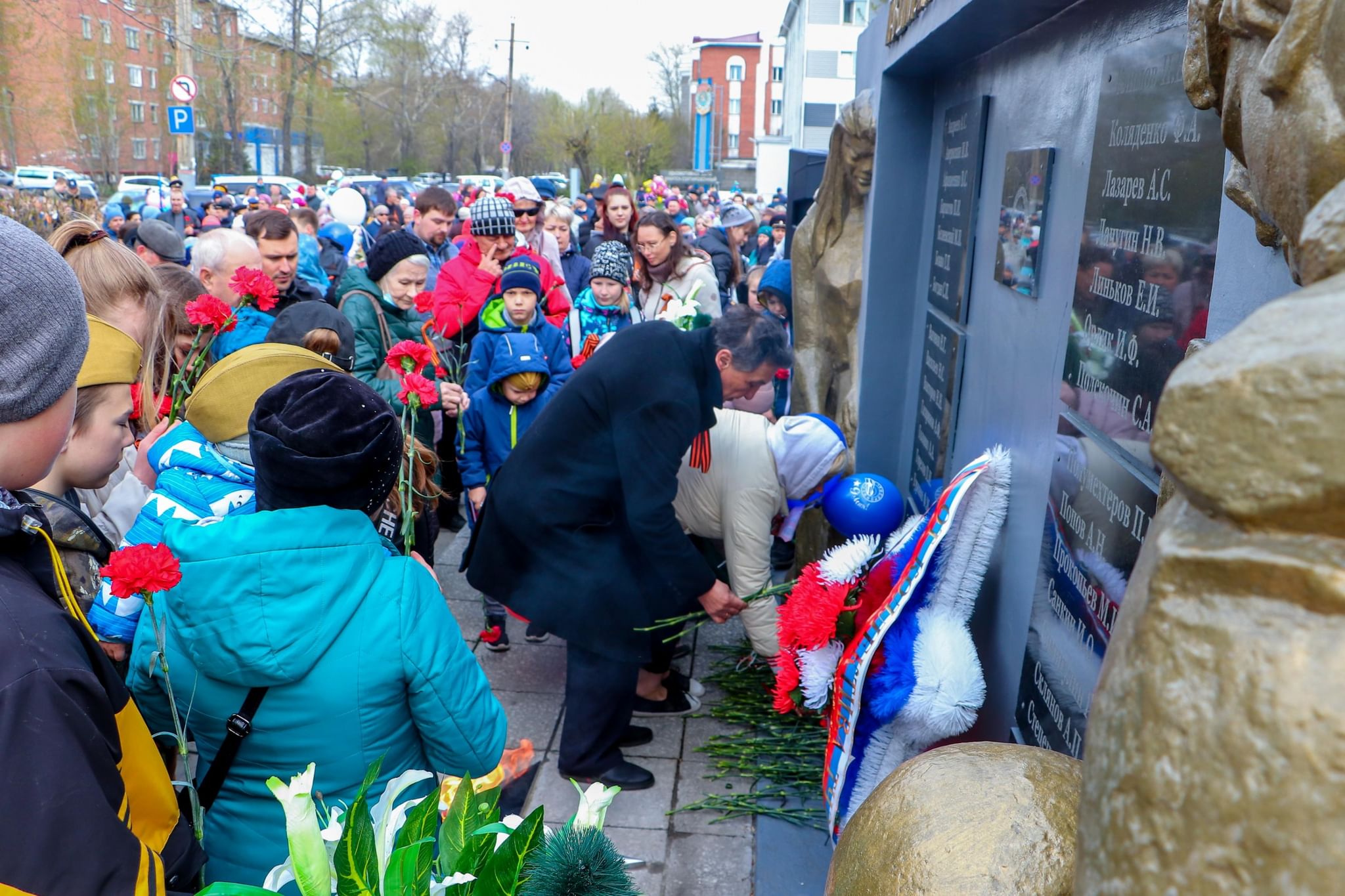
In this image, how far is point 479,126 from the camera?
56594 mm

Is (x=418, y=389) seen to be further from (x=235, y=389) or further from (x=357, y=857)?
(x=357, y=857)

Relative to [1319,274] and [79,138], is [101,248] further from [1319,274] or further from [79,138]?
[79,138]

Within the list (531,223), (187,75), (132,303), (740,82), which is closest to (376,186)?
(187,75)

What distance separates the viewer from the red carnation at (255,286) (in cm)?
371

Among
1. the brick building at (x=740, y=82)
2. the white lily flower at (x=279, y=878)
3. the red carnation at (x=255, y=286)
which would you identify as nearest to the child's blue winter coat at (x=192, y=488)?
the red carnation at (x=255, y=286)

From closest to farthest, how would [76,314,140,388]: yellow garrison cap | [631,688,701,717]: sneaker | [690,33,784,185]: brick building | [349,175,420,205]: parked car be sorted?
1. [76,314,140,388]: yellow garrison cap
2. [631,688,701,717]: sneaker
3. [349,175,420,205]: parked car
4. [690,33,784,185]: brick building

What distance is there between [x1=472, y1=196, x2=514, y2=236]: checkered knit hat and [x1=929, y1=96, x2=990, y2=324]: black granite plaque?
2751 mm

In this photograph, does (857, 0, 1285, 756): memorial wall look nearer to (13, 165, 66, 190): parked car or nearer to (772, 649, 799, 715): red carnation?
(772, 649, 799, 715): red carnation

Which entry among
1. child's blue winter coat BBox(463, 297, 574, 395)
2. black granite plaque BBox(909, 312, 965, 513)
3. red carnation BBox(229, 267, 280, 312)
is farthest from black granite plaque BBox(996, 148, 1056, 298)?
red carnation BBox(229, 267, 280, 312)

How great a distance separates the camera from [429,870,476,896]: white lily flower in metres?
1.49

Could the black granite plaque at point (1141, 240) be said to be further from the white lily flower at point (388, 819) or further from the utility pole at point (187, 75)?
the utility pole at point (187, 75)

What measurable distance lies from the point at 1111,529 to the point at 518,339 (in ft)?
10.8

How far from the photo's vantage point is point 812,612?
3.10m

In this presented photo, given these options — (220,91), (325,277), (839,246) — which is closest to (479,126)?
(220,91)
